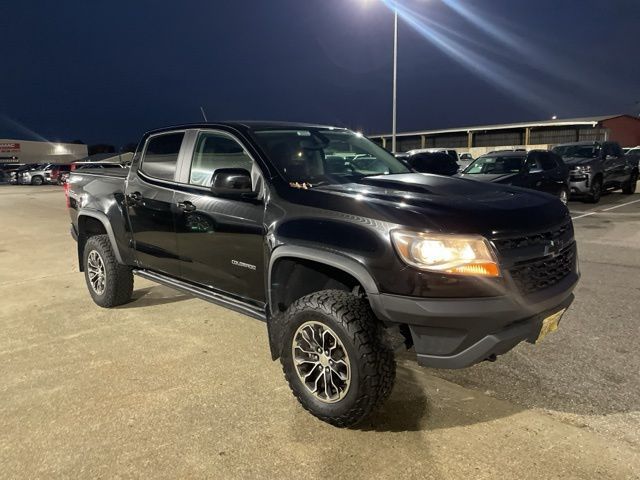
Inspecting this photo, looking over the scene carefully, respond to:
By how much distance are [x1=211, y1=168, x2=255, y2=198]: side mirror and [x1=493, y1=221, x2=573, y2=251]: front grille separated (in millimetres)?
1615

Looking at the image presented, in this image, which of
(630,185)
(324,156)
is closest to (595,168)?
(630,185)

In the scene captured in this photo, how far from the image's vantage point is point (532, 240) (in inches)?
110

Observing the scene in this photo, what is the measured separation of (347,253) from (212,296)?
1.50 metres

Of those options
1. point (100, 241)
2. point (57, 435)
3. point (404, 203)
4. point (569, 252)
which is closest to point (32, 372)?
point (57, 435)

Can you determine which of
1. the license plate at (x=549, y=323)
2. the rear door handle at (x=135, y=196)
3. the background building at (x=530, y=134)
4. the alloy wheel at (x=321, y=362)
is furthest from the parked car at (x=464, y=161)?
the alloy wheel at (x=321, y=362)

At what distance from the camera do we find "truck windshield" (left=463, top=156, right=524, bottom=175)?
10.9 m

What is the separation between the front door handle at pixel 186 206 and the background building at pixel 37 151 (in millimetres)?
59665

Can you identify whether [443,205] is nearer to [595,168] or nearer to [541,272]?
[541,272]

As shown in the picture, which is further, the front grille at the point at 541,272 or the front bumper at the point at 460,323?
the front grille at the point at 541,272

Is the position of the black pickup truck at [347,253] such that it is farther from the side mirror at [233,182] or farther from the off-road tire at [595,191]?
the off-road tire at [595,191]

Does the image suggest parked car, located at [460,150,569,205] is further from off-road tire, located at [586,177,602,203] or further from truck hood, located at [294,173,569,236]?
truck hood, located at [294,173,569,236]

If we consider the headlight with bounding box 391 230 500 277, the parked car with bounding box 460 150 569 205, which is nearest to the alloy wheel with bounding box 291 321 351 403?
the headlight with bounding box 391 230 500 277

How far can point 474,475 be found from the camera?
2.48 m

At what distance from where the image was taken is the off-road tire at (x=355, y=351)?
2.73 metres
